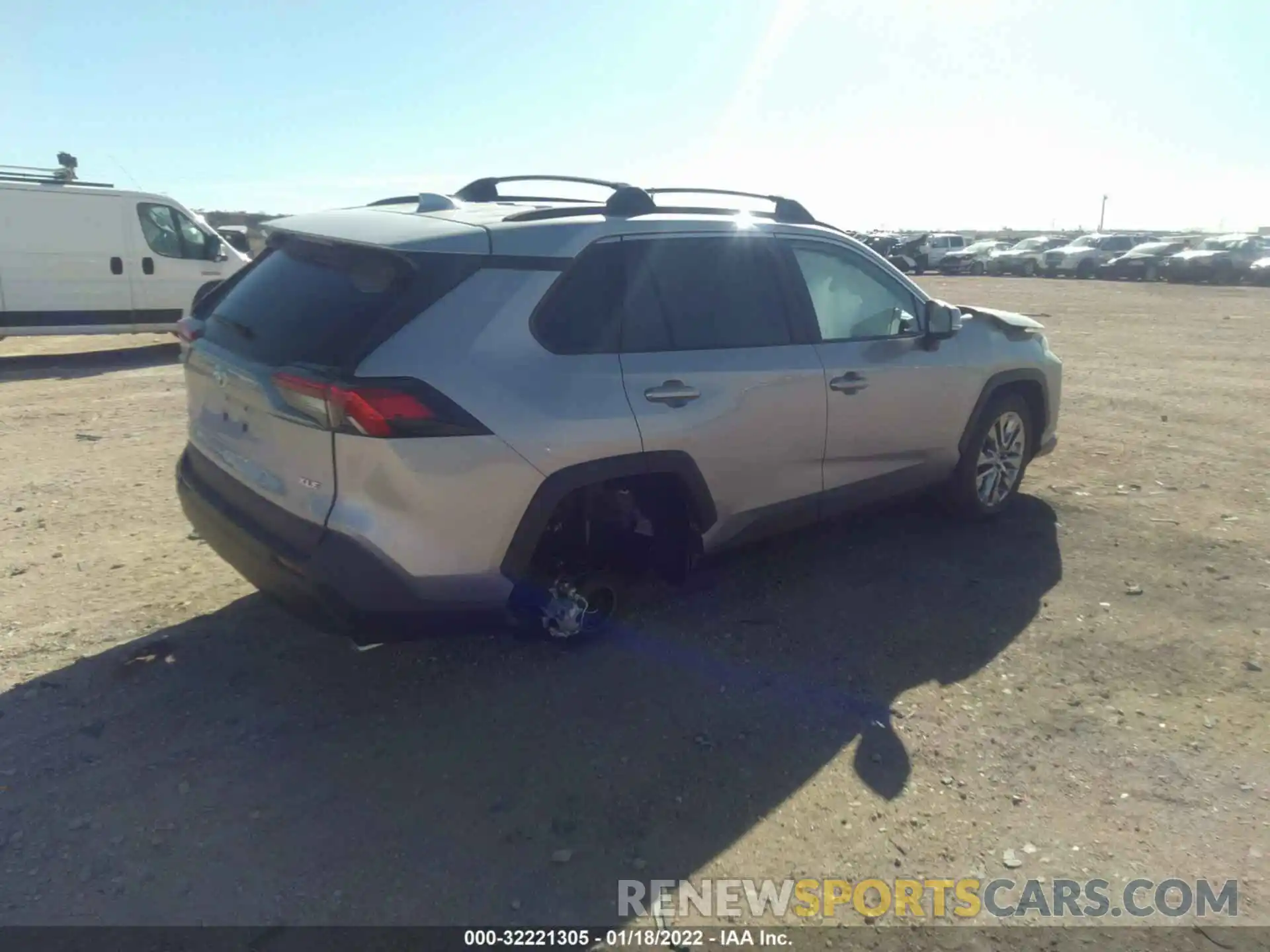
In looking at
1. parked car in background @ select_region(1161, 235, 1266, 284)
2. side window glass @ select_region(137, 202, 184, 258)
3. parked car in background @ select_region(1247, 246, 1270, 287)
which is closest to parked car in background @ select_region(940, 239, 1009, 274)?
parked car in background @ select_region(1161, 235, 1266, 284)

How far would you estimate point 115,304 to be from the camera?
1309cm

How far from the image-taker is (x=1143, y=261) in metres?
37.9

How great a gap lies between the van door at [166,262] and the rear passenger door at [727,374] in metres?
10.8

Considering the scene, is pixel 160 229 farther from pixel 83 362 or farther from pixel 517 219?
pixel 517 219

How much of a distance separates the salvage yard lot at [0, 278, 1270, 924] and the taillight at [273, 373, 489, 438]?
1165 mm

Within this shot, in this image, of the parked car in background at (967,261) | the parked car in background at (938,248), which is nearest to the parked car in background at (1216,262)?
the parked car in background at (967,261)

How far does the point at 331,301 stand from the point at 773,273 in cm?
205

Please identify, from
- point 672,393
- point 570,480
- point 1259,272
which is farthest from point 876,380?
point 1259,272

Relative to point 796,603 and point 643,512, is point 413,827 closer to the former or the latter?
point 643,512

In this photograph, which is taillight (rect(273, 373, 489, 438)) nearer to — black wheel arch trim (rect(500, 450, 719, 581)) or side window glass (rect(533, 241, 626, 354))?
black wheel arch trim (rect(500, 450, 719, 581))

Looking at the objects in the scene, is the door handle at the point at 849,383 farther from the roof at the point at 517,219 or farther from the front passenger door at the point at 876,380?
the roof at the point at 517,219

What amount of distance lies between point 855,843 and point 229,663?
8.50ft

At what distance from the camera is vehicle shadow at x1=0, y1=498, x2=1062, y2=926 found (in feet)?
9.35

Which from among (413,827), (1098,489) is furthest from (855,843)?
(1098,489)
